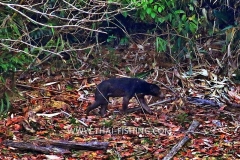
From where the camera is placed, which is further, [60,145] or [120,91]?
[120,91]

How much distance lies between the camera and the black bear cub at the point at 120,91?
27.4 feet

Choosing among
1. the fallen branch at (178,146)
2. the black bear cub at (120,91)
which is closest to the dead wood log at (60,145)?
the fallen branch at (178,146)

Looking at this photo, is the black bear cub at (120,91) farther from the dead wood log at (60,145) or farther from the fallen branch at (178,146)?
the dead wood log at (60,145)

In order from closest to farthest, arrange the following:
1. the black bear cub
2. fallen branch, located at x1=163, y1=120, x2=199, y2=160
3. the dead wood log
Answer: fallen branch, located at x1=163, y1=120, x2=199, y2=160
the dead wood log
the black bear cub

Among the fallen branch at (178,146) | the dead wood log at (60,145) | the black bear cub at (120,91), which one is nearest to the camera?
the fallen branch at (178,146)

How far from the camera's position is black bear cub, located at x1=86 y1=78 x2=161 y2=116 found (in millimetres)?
8344

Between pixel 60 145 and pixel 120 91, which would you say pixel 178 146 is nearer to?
pixel 60 145

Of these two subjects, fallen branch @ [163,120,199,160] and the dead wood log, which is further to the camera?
the dead wood log

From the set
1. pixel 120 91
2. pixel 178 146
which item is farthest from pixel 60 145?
pixel 120 91

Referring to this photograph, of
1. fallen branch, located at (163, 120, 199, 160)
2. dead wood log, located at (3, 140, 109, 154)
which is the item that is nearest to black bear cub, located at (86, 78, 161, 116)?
fallen branch, located at (163, 120, 199, 160)

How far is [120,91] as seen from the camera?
8.40 meters

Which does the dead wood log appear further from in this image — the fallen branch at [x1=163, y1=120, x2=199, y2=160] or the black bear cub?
the black bear cub

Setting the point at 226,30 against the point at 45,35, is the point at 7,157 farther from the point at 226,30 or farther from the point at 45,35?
the point at 226,30

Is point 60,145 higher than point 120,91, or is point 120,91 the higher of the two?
point 120,91
